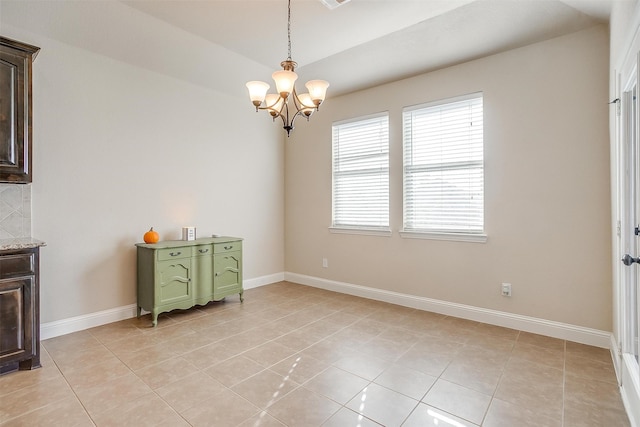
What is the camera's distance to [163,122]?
3969mm

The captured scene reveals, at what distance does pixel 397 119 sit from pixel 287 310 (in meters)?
2.72

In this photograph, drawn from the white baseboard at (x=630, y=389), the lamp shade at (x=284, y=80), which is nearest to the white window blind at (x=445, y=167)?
the white baseboard at (x=630, y=389)

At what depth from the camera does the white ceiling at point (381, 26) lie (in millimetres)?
2762

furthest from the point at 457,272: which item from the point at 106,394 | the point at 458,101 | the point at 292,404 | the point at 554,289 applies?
the point at 106,394

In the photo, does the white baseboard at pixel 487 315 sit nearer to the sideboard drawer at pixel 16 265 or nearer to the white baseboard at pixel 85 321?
the white baseboard at pixel 85 321

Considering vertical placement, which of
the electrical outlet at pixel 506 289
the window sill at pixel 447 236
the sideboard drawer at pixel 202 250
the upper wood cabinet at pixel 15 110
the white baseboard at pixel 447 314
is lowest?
the white baseboard at pixel 447 314

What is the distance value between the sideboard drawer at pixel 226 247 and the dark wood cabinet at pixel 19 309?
176 cm

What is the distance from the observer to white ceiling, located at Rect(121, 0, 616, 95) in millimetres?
2762

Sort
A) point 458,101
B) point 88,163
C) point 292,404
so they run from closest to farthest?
1. point 292,404
2. point 88,163
3. point 458,101

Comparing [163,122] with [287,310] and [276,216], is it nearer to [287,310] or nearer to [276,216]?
[276,216]

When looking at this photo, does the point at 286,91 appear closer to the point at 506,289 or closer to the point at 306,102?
the point at 306,102

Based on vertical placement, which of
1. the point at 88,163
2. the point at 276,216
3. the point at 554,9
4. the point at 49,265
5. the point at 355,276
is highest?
the point at 554,9

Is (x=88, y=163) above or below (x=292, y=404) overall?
above

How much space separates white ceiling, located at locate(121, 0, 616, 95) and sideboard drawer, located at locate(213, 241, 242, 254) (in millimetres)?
2235
